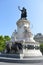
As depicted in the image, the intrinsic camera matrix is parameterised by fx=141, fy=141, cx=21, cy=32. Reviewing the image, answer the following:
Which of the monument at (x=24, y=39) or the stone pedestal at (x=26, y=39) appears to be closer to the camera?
the monument at (x=24, y=39)

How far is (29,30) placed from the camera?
27.6m

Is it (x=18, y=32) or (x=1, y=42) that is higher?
(x=18, y=32)

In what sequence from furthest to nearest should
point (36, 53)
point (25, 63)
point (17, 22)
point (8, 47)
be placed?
point (17, 22), point (36, 53), point (8, 47), point (25, 63)

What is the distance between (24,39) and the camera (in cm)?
2702

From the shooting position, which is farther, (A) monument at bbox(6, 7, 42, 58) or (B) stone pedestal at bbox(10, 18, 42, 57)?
(B) stone pedestal at bbox(10, 18, 42, 57)

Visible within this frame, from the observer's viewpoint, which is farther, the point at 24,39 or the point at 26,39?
the point at 24,39

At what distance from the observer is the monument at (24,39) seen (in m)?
23.5

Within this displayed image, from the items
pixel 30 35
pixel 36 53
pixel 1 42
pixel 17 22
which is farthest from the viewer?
pixel 1 42

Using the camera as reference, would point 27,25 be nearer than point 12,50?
No

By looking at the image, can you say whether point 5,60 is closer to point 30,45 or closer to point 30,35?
point 30,45

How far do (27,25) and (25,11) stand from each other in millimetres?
3190

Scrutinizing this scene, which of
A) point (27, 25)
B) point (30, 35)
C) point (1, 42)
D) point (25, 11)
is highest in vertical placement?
point (25, 11)

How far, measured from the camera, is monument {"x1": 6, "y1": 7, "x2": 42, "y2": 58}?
23.5 m

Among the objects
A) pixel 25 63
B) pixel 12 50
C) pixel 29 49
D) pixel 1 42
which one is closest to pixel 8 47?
pixel 12 50
